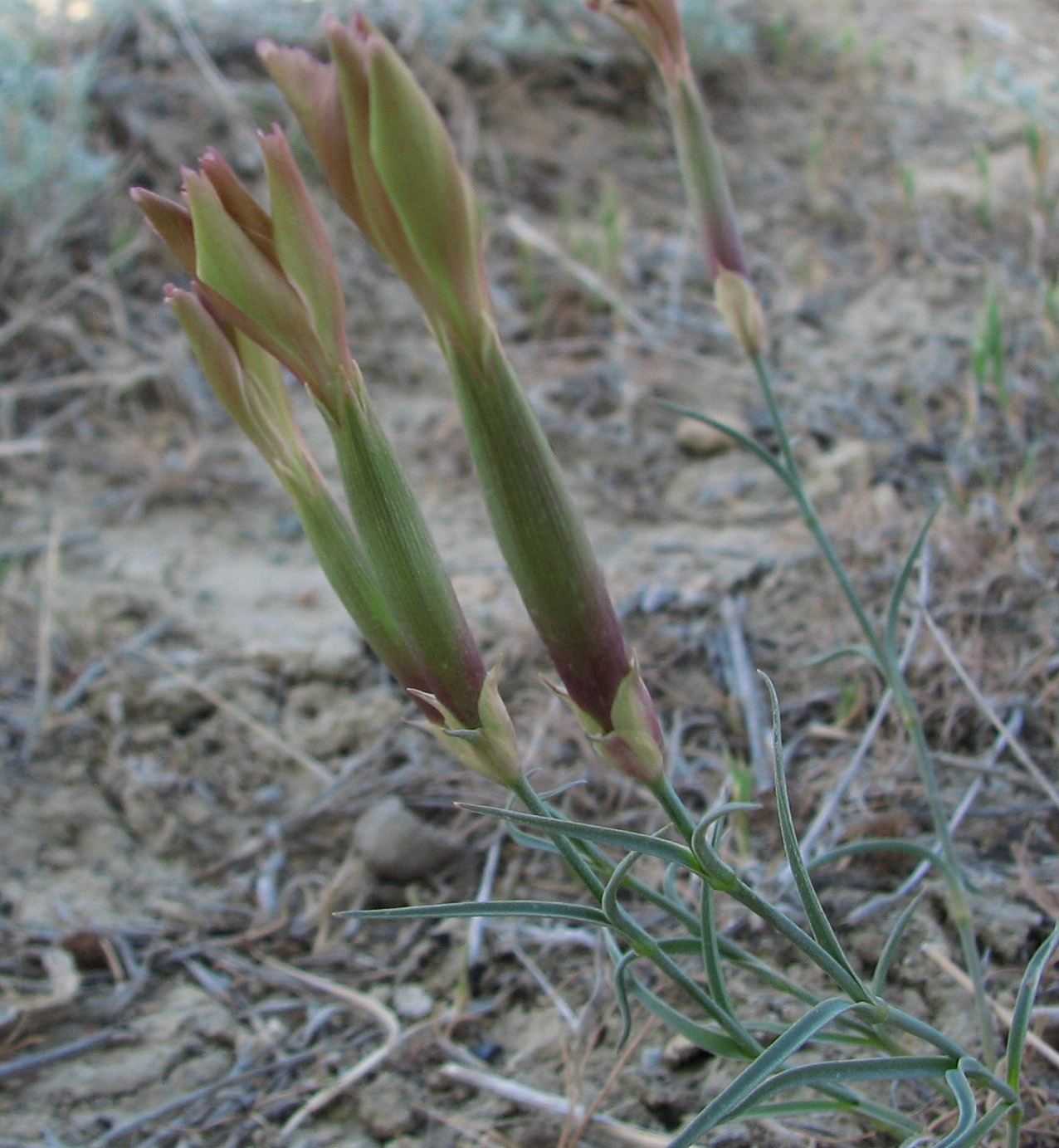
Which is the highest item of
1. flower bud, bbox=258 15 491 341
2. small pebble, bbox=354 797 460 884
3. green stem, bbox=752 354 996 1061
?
flower bud, bbox=258 15 491 341

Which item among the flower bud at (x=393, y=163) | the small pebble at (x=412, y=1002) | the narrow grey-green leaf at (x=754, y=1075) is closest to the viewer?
the flower bud at (x=393, y=163)

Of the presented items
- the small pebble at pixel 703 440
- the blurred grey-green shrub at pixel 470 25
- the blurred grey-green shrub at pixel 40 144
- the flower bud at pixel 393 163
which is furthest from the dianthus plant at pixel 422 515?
the blurred grey-green shrub at pixel 470 25

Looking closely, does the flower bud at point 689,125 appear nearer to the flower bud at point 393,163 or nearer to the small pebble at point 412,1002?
the flower bud at point 393,163

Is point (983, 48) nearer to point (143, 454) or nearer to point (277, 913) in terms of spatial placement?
point (143, 454)

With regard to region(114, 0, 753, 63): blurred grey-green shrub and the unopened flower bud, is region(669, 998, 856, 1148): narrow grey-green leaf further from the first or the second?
region(114, 0, 753, 63): blurred grey-green shrub

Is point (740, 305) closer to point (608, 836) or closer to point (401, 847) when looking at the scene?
point (608, 836)

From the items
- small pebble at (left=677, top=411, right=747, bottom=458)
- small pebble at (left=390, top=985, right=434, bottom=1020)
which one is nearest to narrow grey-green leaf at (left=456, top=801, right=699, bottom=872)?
small pebble at (left=390, top=985, right=434, bottom=1020)

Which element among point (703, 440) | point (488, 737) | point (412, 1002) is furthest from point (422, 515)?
point (703, 440)

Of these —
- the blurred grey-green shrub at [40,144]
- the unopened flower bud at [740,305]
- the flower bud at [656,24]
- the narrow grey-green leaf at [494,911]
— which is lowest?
the narrow grey-green leaf at [494,911]

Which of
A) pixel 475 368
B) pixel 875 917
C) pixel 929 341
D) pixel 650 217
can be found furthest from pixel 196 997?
pixel 650 217
